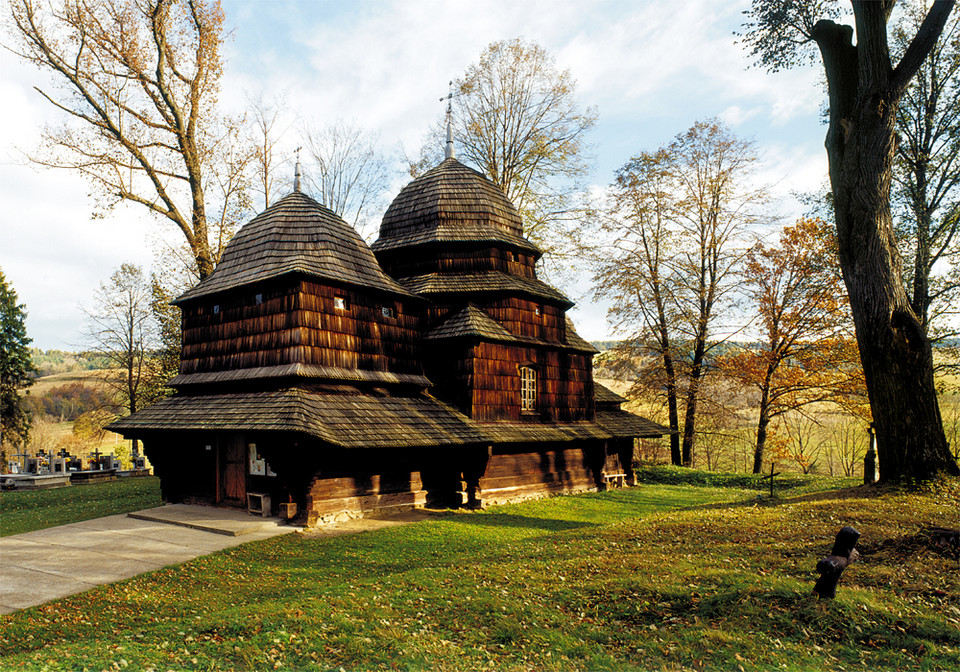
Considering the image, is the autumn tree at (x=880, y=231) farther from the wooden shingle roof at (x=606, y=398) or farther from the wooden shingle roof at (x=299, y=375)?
the wooden shingle roof at (x=606, y=398)

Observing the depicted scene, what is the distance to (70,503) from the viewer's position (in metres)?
17.9

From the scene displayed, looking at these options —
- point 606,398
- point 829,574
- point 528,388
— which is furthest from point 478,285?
point 829,574

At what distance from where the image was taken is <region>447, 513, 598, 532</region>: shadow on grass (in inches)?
557

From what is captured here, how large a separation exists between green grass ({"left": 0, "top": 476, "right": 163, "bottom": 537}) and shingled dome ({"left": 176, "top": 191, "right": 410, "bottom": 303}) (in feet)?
20.9

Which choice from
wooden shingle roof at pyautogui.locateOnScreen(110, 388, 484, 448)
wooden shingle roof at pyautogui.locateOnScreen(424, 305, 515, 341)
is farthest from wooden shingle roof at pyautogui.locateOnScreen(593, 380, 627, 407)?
wooden shingle roof at pyautogui.locateOnScreen(110, 388, 484, 448)

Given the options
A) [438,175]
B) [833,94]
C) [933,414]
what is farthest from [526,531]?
[438,175]

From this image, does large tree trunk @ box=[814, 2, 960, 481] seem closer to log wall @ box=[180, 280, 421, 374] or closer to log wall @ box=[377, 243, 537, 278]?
log wall @ box=[377, 243, 537, 278]

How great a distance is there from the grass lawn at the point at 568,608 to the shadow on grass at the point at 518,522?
12.5 feet

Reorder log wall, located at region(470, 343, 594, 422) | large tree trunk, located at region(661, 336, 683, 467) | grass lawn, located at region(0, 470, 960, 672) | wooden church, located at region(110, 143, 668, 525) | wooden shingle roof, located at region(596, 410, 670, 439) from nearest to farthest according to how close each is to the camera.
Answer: grass lawn, located at region(0, 470, 960, 672)
wooden church, located at region(110, 143, 668, 525)
log wall, located at region(470, 343, 594, 422)
wooden shingle roof, located at region(596, 410, 670, 439)
large tree trunk, located at region(661, 336, 683, 467)

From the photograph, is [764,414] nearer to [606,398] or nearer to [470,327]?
[606,398]

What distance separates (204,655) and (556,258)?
26473mm

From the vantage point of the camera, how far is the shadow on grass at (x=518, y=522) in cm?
1414

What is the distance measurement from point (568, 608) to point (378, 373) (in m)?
10.6

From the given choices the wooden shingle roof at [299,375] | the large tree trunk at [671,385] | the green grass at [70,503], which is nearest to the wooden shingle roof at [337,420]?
A: the wooden shingle roof at [299,375]
